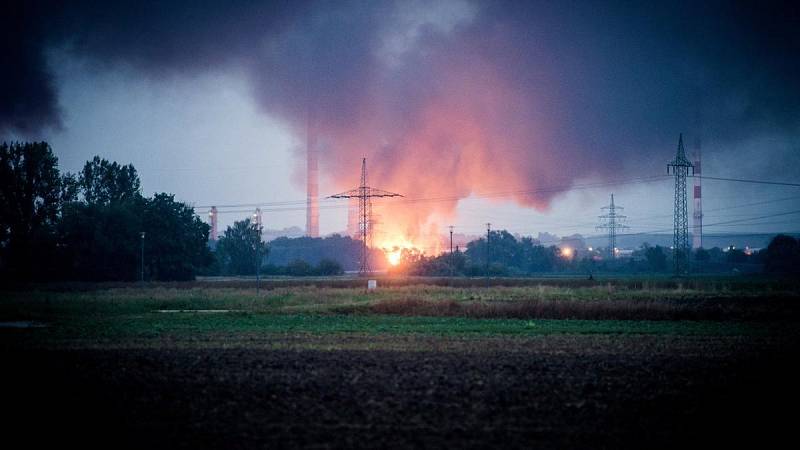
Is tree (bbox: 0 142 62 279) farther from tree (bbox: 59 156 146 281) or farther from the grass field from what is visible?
the grass field

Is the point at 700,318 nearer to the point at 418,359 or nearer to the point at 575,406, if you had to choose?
the point at 418,359

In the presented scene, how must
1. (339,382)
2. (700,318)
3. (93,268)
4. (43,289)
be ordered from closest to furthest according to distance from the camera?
(339,382), (700,318), (43,289), (93,268)

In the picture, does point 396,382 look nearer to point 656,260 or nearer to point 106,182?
point 106,182

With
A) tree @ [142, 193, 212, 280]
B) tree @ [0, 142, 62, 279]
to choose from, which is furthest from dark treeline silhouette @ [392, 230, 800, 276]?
tree @ [0, 142, 62, 279]

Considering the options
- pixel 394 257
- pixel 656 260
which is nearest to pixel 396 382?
pixel 394 257

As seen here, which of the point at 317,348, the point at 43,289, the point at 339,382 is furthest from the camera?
the point at 43,289

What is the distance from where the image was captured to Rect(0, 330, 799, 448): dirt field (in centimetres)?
1174

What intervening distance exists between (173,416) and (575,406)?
8.84 metres

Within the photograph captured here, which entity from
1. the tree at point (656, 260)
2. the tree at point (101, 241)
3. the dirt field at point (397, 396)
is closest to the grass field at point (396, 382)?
the dirt field at point (397, 396)

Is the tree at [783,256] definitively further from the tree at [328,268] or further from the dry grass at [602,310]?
the dry grass at [602,310]

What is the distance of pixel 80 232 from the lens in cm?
8731

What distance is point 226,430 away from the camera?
12.1 metres

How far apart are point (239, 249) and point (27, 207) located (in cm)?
5365

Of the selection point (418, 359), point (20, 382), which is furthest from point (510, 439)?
point (20, 382)
